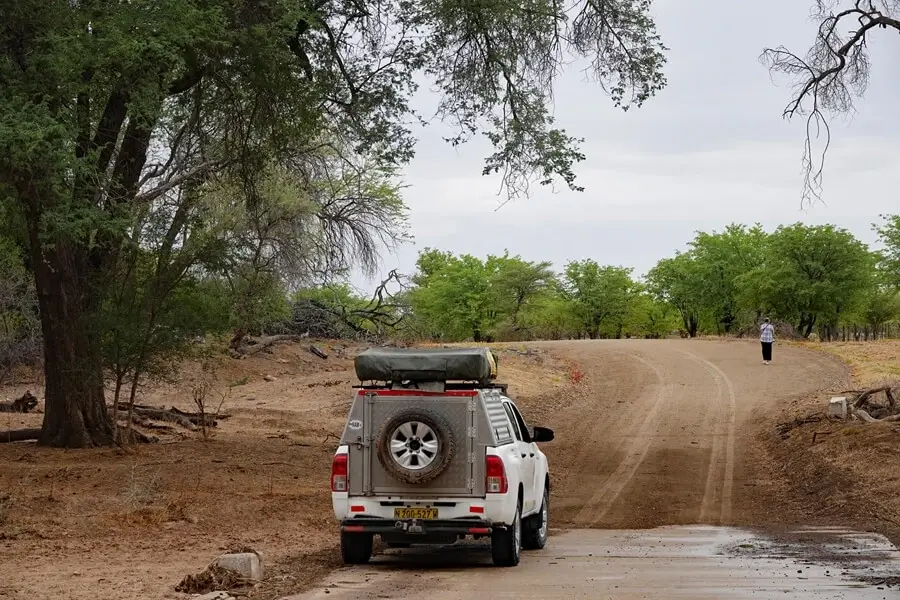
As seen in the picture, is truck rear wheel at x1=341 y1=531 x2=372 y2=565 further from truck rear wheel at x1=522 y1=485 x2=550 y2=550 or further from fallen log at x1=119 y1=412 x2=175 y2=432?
fallen log at x1=119 y1=412 x2=175 y2=432

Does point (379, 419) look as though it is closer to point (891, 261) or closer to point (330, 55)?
point (330, 55)

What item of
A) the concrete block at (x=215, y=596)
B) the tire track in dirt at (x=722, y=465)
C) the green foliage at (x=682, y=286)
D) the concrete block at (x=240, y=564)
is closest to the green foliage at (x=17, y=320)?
the tire track in dirt at (x=722, y=465)

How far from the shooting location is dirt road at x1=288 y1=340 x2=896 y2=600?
1031 centimetres

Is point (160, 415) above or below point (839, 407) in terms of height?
below

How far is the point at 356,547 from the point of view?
463 inches

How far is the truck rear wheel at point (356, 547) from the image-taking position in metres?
11.7

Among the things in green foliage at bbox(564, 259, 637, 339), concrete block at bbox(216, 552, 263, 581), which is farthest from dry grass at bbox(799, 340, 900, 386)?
green foliage at bbox(564, 259, 637, 339)

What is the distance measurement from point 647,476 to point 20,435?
11.7m

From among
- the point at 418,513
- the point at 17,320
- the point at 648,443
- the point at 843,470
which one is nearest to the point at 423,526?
the point at 418,513

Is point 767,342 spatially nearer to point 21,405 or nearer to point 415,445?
point 21,405

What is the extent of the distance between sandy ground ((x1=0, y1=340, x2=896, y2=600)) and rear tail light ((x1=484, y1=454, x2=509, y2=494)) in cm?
Result: 183

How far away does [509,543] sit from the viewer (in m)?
11.5

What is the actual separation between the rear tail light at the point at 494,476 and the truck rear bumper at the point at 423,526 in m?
0.33

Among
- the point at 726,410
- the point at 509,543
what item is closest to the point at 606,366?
the point at 726,410
